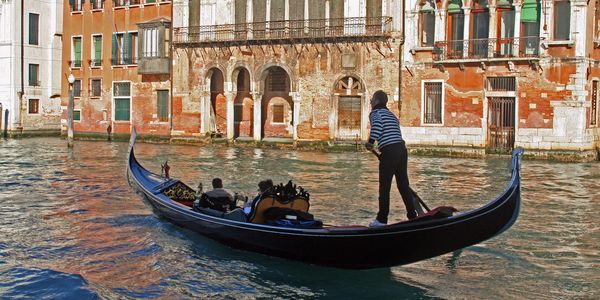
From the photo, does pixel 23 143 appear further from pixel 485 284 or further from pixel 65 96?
pixel 485 284

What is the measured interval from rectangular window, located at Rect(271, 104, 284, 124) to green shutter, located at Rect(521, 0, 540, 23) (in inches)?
334

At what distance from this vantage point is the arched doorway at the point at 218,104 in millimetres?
25312

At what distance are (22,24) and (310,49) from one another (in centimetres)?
1263

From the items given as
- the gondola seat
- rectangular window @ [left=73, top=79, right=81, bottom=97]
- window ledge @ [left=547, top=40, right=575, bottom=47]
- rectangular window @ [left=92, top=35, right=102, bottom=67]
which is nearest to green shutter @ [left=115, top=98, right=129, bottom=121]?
rectangular window @ [left=92, top=35, right=102, bottom=67]

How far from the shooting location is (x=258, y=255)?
7.40m

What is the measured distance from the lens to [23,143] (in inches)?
997

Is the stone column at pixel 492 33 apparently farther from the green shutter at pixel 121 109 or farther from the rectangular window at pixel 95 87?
the rectangular window at pixel 95 87

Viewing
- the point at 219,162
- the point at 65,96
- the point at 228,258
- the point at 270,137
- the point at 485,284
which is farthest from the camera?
the point at 65,96

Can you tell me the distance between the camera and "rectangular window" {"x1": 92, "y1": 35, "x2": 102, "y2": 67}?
2779 cm

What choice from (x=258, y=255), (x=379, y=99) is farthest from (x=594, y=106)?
(x=258, y=255)

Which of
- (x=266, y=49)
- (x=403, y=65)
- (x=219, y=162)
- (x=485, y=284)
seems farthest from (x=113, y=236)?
(x=266, y=49)

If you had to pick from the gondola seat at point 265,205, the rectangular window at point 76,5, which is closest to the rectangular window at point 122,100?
the rectangular window at point 76,5

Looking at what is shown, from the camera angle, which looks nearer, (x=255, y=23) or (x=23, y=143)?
(x=255, y=23)

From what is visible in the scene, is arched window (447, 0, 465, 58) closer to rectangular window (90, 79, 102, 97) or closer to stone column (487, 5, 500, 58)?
stone column (487, 5, 500, 58)
